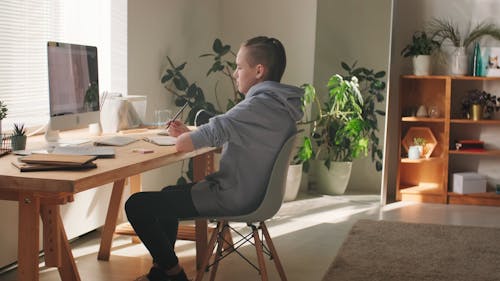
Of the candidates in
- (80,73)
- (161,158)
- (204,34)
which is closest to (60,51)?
(80,73)

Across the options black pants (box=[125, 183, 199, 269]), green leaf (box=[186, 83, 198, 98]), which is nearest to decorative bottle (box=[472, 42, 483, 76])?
green leaf (box=[186, 83, 198, 98])

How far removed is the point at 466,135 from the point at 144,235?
146 inches

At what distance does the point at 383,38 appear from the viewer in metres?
5.89

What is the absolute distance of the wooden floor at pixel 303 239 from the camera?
373cm

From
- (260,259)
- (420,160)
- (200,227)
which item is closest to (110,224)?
(200,227)

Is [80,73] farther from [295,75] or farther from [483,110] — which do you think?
[483,110]

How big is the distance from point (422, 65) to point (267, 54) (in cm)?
295

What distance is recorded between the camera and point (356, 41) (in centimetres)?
597

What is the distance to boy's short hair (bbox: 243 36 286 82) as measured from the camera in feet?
10.1

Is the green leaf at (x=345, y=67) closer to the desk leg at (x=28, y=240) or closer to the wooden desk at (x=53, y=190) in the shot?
the wooden desk at (x=53, y=190)

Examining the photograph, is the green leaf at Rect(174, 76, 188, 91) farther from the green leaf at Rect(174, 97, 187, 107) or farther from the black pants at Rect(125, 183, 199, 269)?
the black pants at Rect(125, 183, 199, 269)

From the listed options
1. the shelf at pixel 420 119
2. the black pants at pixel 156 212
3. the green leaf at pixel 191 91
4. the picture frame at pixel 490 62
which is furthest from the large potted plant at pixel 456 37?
the black pants at pixel 156 212

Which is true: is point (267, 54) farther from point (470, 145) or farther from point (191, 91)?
point (470, 145)

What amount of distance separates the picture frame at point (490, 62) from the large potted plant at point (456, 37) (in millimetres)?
127
